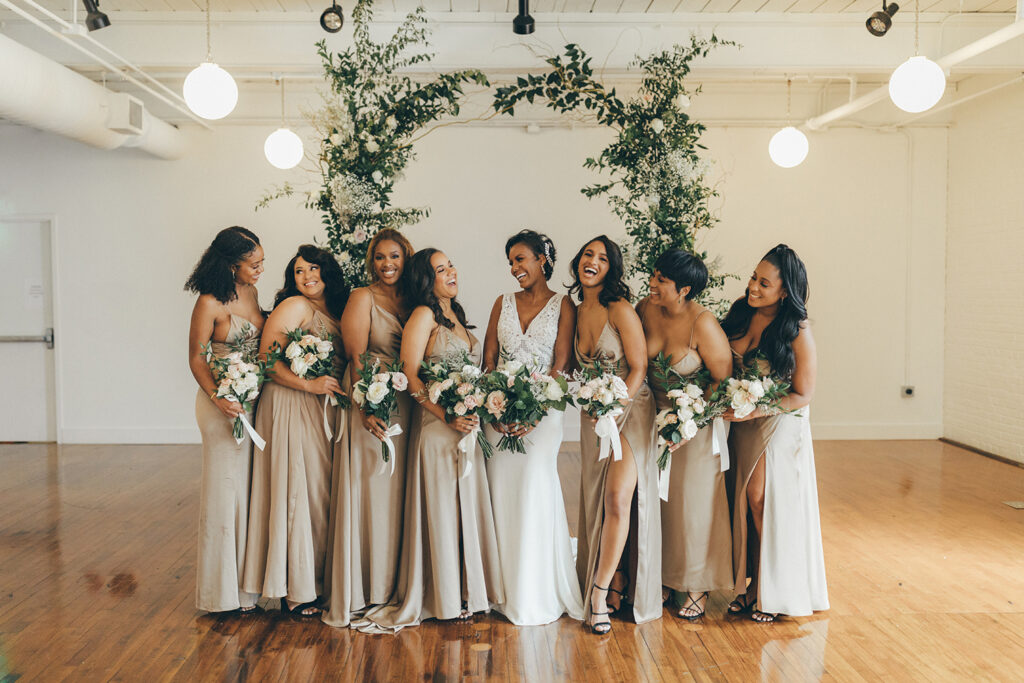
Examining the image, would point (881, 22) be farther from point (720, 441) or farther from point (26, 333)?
point (26, 333)

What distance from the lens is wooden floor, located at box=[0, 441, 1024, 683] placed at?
3359mm

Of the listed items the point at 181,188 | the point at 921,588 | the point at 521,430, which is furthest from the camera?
the point at 181,188

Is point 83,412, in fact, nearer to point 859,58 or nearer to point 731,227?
point 731,227

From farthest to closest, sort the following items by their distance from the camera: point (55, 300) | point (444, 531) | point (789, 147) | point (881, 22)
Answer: point (55, 300) → point (789, 147) → point (881, 22) → point (444, 531)

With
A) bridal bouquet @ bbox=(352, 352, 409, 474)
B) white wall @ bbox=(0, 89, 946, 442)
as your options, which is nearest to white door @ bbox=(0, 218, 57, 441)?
white wall @ bbox=(0, 89, 946, 442)

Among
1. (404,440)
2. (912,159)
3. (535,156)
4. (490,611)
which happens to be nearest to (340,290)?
(404,440)

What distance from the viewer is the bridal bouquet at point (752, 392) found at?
3619 millimetres

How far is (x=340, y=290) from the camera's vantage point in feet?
13.8

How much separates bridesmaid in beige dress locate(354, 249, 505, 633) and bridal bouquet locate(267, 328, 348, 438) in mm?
438

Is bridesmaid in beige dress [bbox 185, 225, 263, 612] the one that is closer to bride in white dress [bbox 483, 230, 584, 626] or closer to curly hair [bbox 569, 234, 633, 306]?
bride in white dress [bbox 483, 230, 584, 626]

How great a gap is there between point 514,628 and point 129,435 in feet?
21.1

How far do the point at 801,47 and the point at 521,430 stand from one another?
482cm

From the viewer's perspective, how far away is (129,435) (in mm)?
8508

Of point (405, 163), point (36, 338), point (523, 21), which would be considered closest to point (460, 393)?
point (405, 163)
